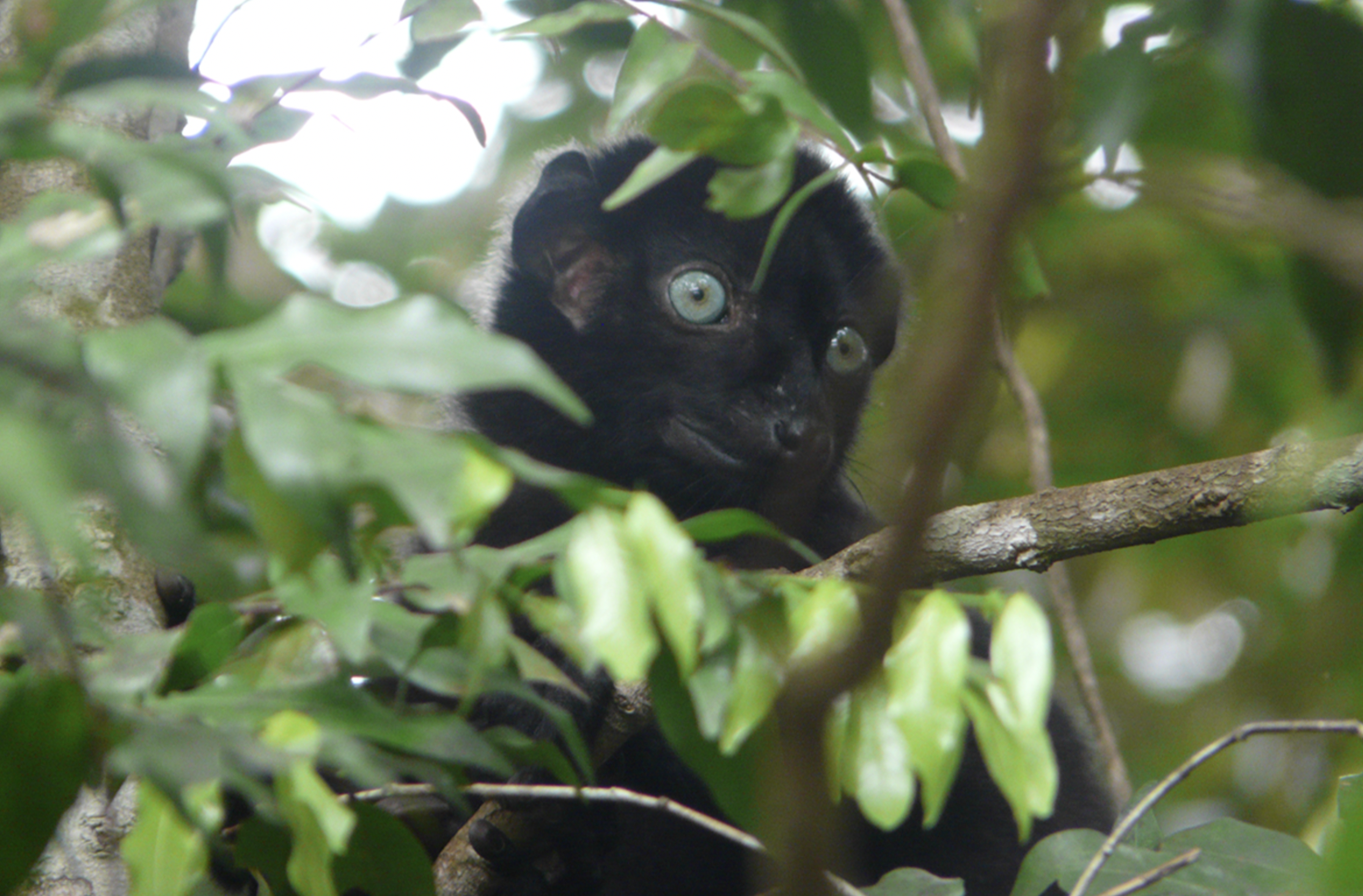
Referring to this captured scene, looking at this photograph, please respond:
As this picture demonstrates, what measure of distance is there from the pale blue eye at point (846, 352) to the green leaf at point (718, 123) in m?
1.76

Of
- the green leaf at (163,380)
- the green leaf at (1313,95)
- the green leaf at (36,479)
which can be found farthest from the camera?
the green leaf at (1313,95)

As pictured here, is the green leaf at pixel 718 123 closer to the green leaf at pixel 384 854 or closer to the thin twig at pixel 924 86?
the green leaf at pixel 384 854

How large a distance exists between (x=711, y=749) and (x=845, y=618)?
25 centimetres

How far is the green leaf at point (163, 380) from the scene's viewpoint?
96 centimetres

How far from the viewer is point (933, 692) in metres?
1.24

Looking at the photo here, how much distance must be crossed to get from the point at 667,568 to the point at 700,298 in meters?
2.08

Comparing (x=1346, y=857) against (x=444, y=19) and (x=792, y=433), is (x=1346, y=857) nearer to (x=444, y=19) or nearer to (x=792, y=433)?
(x=444, y=19)

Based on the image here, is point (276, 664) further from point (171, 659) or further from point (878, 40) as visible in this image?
point (878, 40)

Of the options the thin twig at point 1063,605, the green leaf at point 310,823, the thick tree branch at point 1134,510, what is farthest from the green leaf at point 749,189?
the thin twig at point 1063,605

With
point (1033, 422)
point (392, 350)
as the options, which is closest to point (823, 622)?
point (392, 350)

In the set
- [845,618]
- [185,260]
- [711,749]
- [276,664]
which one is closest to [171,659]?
[276,664]

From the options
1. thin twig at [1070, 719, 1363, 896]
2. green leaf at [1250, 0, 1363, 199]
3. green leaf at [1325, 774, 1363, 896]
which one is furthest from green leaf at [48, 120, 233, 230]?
green leaf at [1250, 0, 1363, 199]

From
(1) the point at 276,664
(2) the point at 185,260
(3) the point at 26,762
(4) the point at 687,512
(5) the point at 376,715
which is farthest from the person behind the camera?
(4) the point at 687,512

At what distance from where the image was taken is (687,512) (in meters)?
3.23
